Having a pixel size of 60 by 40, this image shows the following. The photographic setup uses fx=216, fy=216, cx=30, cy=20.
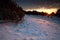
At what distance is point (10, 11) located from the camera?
23.3 feet

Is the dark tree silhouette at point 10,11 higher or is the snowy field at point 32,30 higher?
the dark tree silhouette at point 10,11

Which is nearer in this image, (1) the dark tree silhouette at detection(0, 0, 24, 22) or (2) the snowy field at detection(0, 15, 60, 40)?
(2) the snowy field at detection(0, 15, 60, 40)

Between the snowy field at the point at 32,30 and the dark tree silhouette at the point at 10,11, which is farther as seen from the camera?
the dark tree silhouette at the point at 10,11

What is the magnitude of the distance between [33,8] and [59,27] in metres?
2.26

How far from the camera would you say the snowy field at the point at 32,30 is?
5.29 meters

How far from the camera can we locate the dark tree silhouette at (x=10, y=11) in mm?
6871

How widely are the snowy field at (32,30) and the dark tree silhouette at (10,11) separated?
0.41 m

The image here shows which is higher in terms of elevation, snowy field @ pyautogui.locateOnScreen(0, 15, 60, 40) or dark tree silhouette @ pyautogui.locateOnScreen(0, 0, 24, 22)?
dark tree silhouette @ pyautogui.locateOnScreen(0, 0, 24, 22)

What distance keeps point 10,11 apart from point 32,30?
142cm

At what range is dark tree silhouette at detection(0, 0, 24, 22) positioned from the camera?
6.87 m

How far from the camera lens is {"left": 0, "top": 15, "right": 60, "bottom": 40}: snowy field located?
529 cm

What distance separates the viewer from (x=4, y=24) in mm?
6418

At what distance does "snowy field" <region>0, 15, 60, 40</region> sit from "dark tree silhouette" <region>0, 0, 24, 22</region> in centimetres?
41

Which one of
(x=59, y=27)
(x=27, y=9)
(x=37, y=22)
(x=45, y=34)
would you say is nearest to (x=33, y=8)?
(x=27, y=9)
